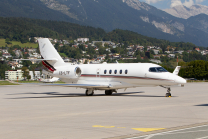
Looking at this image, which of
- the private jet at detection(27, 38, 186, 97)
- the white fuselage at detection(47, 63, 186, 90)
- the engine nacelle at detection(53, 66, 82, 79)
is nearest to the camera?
the white fuselage at detection(47, 63, 186, 90)

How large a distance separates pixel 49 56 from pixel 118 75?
9.17 meters

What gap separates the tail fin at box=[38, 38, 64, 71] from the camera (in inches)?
1359

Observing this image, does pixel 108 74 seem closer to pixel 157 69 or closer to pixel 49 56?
pixel 157 69

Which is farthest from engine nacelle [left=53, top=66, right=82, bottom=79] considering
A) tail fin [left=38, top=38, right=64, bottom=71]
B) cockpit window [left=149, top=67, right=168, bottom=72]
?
cockpit window [left=149, top=67, right=168, bottom=72]

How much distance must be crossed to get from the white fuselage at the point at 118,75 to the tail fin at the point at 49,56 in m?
0.79

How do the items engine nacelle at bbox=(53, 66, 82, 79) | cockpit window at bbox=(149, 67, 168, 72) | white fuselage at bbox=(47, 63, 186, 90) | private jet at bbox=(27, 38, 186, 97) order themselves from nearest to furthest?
white fuselage at bbox=(47, 63, 186, 90)
private jet at bbox=(27, 38, 186, 97)
cockpit window at bbox=(149, 67, 168, 72)
engine nacelle at bbox=(53, 66, 82, 79)

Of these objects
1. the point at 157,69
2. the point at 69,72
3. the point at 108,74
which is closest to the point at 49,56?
the point at 69,72

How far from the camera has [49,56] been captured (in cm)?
3491

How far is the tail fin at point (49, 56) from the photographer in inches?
1359

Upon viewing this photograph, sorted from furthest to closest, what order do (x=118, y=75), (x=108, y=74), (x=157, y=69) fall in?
(x=108, y=74), (x=118, y=75), (x=157, y=69)

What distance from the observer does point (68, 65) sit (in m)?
34.0

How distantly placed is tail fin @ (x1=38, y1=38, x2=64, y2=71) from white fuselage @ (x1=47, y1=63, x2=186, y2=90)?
0.79 m

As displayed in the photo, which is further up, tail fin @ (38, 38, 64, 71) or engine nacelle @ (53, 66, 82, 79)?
tail fin @ (38, 38, 64, 71)

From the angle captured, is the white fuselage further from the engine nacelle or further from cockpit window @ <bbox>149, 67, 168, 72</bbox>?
cockpit window @ <bbox>149, 67, 168, 72</bbox>
